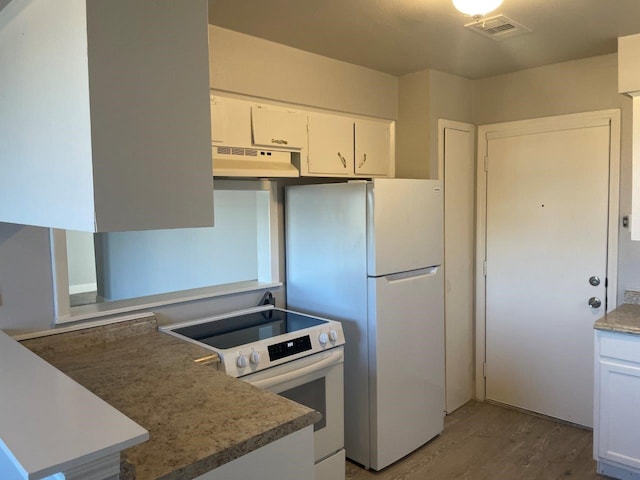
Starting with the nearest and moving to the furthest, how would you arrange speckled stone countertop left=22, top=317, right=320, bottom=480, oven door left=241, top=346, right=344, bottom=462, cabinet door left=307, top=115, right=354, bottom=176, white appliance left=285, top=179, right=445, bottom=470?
speckled stone countertop left=22, top=317, right=320, bottom=480
oven door left=241, top=346, right=344, bottom=462
white appliance left=285, top=179, right=445, bottom=470
cabinet door left=307, top=115, right=354, bottom=176

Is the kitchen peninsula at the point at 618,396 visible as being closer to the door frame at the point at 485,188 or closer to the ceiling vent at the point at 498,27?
the door frame at the point at 485,188

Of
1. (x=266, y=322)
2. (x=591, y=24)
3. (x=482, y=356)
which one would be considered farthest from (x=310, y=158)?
(x=482, y=356)

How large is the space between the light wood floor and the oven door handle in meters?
0.75

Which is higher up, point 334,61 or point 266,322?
point 334,61

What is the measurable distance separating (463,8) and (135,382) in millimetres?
1813

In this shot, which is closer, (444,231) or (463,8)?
(463,8)

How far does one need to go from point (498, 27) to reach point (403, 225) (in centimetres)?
111

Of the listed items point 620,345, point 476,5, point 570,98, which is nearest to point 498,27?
point 476,5

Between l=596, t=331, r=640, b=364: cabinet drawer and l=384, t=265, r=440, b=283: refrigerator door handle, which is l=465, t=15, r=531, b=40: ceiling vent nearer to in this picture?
l=384, t=265, r=440, b=283: refrigerator door handle

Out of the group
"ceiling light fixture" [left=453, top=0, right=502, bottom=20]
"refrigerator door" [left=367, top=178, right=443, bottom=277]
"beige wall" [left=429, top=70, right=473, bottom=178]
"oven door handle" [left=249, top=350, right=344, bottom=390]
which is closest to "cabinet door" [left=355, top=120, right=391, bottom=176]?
"beige wall" [left=429, top=70, right=473, bottom=178]

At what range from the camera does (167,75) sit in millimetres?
1191

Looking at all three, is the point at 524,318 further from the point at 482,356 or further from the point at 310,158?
the point at 310,158

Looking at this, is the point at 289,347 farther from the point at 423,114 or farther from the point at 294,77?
the point at 423,114

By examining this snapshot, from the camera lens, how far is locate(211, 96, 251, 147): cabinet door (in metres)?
2.45
